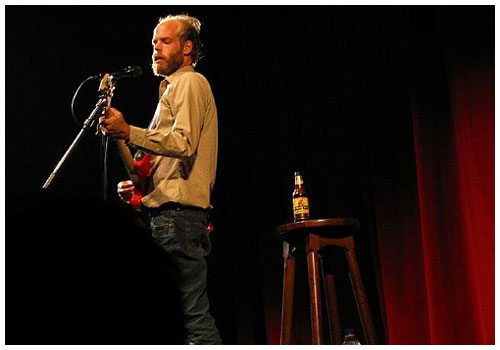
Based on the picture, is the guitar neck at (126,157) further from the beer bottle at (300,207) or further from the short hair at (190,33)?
the beer bottle at (300,207)

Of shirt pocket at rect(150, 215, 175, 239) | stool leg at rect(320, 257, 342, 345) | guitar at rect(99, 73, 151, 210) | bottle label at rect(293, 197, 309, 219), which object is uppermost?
guitar at rect(99, 73, 151, 210)

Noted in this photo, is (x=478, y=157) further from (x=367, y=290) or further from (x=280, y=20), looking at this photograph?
(x=280, y=20)

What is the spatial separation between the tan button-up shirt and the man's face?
1.6 inches

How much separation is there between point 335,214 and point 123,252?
2163mm

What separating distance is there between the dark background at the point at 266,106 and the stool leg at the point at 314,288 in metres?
0.58

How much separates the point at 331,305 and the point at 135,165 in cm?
98

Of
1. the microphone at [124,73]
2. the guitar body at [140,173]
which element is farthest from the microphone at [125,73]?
the guitar body at [140,173]

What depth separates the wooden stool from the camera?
203 centimetres

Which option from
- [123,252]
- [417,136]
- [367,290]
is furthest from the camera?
[367,290]

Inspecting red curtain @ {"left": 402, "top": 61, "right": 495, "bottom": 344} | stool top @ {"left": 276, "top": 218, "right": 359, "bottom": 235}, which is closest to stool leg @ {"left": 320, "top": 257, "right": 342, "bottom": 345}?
stool top @ {"left": 276, "top": 218, "right": 359, "bottom": 235}

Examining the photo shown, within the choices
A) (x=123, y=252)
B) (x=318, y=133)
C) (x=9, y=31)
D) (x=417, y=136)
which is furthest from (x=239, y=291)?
(x=123, y=252)

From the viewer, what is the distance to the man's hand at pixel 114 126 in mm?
1555

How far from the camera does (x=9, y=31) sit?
3.21 meters

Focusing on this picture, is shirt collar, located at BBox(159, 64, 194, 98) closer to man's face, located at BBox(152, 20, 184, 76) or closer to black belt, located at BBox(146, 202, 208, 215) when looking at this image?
man's face, located at BBox(152, 20, 184, 76)
